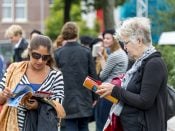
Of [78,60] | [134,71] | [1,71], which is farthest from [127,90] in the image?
[78,60]

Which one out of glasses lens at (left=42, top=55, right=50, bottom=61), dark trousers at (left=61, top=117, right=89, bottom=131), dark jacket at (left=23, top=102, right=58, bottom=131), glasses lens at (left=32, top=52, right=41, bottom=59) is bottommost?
dark trousers at (left=61, top=117, right=89, bottom=131)

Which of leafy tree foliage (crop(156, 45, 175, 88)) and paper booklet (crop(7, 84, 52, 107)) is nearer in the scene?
paper booklet (crop(7, 84, 52, 107))

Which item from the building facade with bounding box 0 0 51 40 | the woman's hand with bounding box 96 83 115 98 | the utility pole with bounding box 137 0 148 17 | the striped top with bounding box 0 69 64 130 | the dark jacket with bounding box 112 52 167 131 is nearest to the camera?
the dark jacket with bounding box 112 52 167 131

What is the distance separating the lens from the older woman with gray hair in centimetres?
583

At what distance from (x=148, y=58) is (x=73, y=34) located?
4.03 meters

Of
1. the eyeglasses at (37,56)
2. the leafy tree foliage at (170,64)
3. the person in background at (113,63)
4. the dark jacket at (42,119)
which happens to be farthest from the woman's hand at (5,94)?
the leafy tree foliage at (170,64)

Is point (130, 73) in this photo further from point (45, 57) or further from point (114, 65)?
point (114, 65)

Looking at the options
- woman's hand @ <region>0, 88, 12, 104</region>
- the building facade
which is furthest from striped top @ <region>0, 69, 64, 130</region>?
the building facade

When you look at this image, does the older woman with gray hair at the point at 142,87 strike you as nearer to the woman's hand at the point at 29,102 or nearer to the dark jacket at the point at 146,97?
the dark jacket at the point at 146,97

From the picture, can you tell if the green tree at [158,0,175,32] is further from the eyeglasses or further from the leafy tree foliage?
the eyeglasses

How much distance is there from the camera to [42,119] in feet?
21.3

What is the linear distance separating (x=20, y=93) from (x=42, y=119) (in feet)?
1.09

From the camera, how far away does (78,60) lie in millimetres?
9820

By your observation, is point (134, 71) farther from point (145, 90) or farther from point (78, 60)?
point (78, 60)
